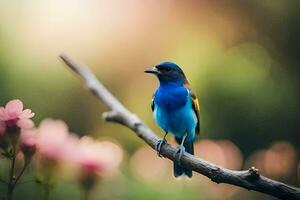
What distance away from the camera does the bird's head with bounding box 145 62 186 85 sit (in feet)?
2.19

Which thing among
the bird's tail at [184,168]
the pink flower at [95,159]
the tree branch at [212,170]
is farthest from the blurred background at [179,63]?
the pink flower at [95,159]

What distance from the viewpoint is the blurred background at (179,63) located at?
0.83 m

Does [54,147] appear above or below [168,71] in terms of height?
below

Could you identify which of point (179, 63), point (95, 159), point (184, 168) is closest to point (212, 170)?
point (95, 159)

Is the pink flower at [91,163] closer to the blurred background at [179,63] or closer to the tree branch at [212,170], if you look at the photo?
the tree branch at [212,170]

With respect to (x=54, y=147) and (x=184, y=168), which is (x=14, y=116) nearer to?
(x=54, y=147)

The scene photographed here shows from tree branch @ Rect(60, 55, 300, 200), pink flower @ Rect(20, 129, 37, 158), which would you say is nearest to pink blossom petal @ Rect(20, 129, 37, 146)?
pink flower @ Rect(20, 129, 37, 158)

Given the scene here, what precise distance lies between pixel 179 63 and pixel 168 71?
0.71 feet

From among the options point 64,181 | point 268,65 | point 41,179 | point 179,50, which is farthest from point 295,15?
point 41,179

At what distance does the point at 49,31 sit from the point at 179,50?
205 millimetres

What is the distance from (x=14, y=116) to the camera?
422mm

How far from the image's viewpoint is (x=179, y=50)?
91 centimetres

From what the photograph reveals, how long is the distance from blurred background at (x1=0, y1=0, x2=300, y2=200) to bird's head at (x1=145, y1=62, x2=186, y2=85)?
151 mm

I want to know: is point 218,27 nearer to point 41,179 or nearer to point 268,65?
point 268,65
